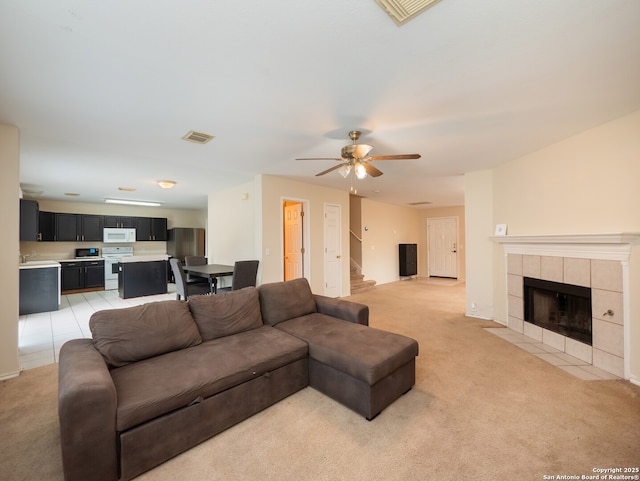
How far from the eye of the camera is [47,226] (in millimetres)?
6980

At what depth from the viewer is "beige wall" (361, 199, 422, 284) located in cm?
775

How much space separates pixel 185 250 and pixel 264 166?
5.97m

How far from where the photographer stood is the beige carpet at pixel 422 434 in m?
1.60

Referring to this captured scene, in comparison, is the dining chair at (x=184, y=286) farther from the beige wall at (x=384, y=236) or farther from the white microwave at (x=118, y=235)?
the white microwave at (x=118, y=235)

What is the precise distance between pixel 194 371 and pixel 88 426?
1.92 ft

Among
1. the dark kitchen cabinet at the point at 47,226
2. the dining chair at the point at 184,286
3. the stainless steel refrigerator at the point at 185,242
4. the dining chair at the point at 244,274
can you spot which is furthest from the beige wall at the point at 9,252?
the stainless steel refrigerator at the point at 185,242

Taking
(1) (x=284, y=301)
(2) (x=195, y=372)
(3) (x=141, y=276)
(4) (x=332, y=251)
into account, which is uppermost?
(4) (x=332, y=251)

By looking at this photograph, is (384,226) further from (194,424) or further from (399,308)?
(194,424)

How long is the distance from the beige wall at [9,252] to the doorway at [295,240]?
3515 millimetres

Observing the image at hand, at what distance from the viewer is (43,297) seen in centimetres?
519

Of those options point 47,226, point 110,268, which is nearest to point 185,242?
point 110,268

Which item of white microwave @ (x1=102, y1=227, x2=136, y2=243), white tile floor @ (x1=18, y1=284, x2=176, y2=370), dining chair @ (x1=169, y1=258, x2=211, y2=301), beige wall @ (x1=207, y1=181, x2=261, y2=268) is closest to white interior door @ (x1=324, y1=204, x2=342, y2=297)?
beige wall @ (x1=207, y1=181, x2=261, y2=268)

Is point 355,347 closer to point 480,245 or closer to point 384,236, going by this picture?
point 480,245

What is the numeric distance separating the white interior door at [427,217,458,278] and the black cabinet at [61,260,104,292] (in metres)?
9.89
